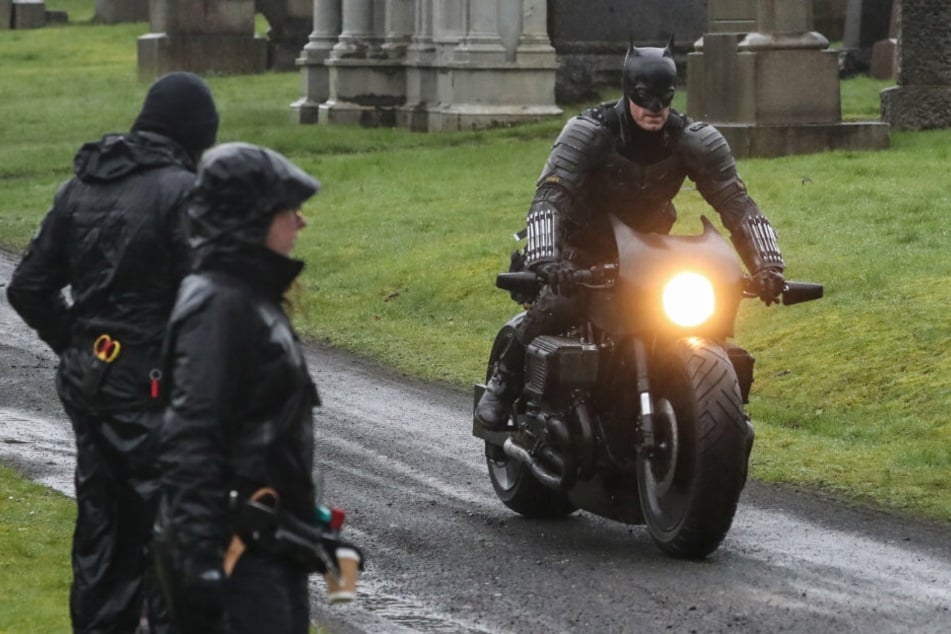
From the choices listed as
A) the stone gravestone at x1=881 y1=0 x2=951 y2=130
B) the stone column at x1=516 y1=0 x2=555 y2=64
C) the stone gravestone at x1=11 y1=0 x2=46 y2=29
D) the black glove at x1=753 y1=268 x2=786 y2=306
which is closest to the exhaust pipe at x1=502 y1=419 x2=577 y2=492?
Answer: the black glove at x1=753 y1=268 x2=786 y2=306

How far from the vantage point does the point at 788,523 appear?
31.0 ft

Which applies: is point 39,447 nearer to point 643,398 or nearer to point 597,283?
point 597,283

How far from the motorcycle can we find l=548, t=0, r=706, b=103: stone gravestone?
79.1ft

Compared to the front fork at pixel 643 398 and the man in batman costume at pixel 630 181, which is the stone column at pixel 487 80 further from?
the front fork at pixel 643 398

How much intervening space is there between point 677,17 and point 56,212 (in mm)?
28098

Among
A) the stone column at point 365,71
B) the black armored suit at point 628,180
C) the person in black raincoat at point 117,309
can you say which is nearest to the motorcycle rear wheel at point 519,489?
the black armored suit at point 628,180

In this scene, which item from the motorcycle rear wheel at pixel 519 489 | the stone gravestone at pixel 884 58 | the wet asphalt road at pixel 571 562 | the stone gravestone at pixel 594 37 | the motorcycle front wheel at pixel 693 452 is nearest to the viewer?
the wet asphalt road at pixel 571 562

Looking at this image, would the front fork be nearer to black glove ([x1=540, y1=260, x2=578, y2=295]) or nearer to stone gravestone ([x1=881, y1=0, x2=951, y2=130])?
black glove ([x1=540, y1=260, x2=578, y2=295])

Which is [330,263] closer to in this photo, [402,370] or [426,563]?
[402,370]

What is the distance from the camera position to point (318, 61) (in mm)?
34438

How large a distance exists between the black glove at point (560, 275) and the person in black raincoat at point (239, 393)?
12.5 feet

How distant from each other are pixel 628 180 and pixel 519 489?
153 centimetres

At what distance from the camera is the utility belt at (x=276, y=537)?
4824mm

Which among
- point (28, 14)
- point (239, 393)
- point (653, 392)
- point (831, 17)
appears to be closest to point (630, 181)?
point (653, 392)
